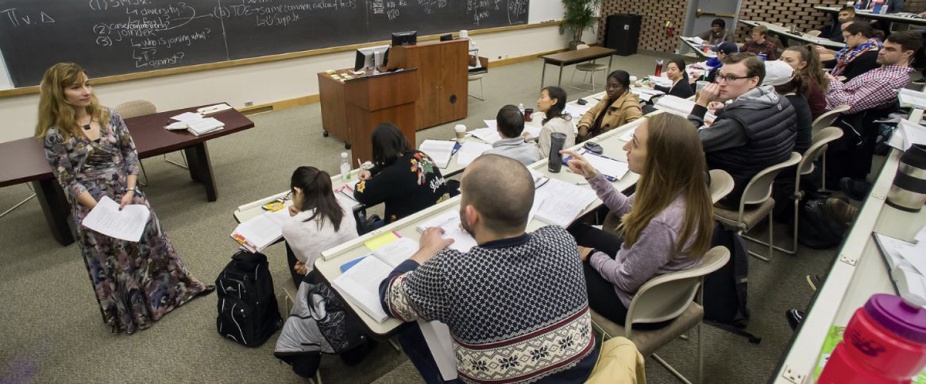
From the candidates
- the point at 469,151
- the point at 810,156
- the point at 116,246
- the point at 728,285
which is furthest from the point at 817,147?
the point at 116,246

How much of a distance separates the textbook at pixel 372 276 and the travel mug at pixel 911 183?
1962 mm

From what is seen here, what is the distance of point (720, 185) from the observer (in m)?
2.16

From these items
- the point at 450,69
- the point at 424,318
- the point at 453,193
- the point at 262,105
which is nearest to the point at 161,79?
the point at 262,105

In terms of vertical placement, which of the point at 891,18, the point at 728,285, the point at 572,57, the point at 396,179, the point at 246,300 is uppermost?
the point at 891,18

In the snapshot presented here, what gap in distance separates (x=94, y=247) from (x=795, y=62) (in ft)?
14.6

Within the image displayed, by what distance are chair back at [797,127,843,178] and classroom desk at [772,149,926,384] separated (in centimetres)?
64

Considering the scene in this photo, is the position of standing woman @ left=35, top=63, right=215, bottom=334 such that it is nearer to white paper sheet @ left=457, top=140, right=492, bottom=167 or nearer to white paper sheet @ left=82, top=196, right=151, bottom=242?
white paper sheet @ left=82, top=196, right=151, bottom=242

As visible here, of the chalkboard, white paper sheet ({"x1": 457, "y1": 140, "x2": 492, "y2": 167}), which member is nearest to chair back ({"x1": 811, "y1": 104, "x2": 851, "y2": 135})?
white paper sheet ({"x1": 457, "y1": 140, "x2": 492, "y2": 167})

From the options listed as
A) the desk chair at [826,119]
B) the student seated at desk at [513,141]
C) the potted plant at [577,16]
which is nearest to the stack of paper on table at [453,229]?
the student seated at desk at [513,141]

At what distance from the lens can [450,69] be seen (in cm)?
541

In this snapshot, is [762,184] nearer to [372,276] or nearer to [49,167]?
[372,276]

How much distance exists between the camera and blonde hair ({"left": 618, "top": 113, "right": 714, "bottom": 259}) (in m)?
1.55

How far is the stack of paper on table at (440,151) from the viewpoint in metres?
2.87

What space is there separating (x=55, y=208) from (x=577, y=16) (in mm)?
8458
